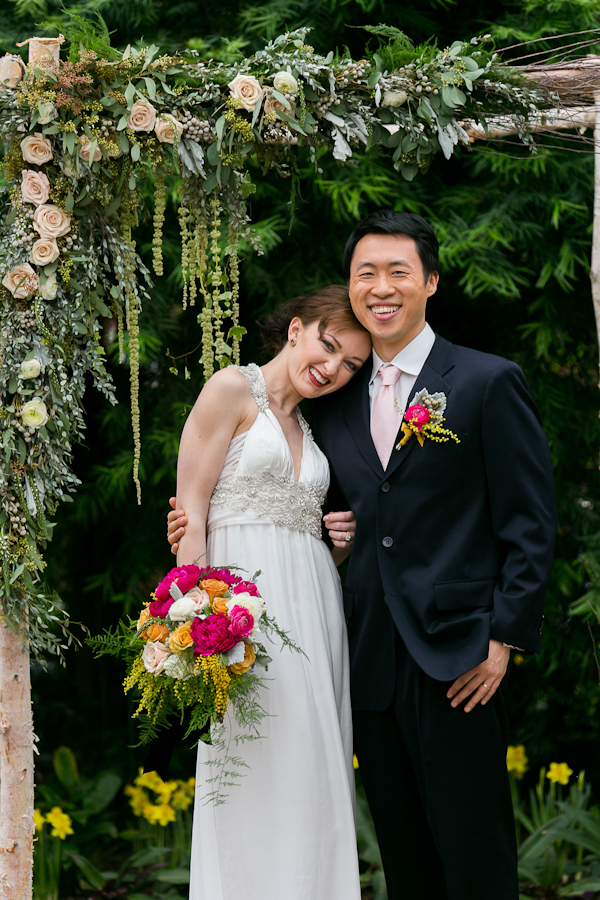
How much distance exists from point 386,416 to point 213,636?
95 centimetres

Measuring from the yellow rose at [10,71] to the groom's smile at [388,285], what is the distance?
3.69ft

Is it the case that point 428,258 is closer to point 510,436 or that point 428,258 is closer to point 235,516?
point 510,436

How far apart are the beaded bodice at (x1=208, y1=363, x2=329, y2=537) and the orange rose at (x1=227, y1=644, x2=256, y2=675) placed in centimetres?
45

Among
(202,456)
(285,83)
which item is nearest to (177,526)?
(202,456)

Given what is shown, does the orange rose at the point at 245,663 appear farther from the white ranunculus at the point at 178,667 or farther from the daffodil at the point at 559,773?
the daffodil at the point at 559,773

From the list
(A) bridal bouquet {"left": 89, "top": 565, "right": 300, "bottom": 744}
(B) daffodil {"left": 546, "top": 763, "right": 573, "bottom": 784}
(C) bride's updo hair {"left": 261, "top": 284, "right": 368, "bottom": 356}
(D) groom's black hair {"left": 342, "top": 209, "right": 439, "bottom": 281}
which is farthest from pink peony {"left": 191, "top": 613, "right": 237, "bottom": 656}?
(B) daffodil {"left": 546, "top": 763, "right": 573, "bottom": 784}

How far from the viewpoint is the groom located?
271 centimetres

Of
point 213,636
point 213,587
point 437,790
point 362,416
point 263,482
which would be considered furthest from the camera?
point 362,416

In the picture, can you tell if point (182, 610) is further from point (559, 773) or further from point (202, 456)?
point (559, 773)

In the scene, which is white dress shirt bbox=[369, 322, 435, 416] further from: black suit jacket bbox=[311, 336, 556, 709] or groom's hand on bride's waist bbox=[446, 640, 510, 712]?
groom's hand on bride's waist bbox=[446, 640, 510, 712]

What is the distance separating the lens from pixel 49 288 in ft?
8.82

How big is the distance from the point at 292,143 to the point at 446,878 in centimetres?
228

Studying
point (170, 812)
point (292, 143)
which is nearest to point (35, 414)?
point (292, 143)

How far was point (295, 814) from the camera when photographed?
268cm
